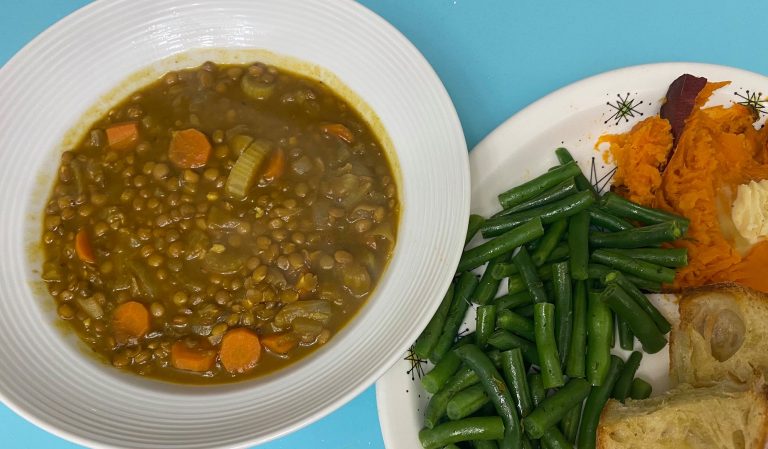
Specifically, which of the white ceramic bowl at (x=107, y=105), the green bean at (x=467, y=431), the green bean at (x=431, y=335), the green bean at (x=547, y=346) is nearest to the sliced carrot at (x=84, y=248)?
the white ceramic bowl at (x=107, y=105)

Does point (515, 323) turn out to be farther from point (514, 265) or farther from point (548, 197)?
point (548, 197)

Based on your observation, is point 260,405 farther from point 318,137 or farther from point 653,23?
point 653,23

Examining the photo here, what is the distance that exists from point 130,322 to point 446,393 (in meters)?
1.74

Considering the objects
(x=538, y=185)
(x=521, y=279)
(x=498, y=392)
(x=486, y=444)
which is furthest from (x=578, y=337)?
(x=538, y=185)

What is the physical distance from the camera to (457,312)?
375 cm

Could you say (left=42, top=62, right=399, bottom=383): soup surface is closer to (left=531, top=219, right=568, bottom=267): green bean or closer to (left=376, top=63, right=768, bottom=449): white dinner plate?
(left=376, top=63, right=768, bottom=449): white dinner plate

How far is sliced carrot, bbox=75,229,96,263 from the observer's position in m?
3.57

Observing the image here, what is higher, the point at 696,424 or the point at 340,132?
the point at 340,132

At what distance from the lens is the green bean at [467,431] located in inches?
135

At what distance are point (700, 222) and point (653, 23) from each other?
1418 millimetres

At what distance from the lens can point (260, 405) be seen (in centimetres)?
329

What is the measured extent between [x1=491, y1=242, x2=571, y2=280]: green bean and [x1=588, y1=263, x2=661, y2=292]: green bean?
0.17m

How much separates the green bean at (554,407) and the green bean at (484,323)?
1.49 ft

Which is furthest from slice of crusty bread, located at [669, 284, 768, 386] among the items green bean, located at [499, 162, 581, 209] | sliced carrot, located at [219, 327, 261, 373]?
sliced carrot, located at [219, 327, 261, 373]
